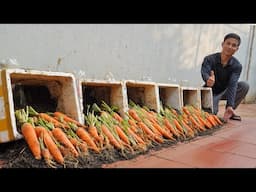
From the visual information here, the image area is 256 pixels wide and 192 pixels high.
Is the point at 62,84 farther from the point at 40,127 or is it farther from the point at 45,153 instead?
the point at 45,153

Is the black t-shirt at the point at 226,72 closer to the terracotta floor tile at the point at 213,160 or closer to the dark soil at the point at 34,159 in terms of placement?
the terracotta floor tile at the point at 213,160

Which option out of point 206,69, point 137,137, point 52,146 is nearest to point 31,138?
point 52,146

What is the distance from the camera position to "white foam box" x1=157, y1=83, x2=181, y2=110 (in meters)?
2.81

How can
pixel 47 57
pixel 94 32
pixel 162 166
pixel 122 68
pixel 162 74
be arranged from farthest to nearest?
pixel 162 74
pixel 122 68
pixel 94 32
pixel 47 57
pixel 162 166

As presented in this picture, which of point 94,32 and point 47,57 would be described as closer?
point 47,57

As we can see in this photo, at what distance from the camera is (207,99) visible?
3.38 metres

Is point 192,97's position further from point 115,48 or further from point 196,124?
point 115,48

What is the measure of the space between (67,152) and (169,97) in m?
1.59

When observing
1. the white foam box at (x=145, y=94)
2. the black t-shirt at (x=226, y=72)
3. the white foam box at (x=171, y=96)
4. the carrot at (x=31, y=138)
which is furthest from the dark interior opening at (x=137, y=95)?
the carrot at (x=31, y=138)

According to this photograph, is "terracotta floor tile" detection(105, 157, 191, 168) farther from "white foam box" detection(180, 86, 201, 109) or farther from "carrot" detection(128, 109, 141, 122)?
"white foam box" detection(180, 86, 201, 109)

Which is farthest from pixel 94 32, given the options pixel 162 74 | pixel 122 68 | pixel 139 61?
pixel 162 74

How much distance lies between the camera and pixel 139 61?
3.39m

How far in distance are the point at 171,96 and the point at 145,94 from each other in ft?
1.29

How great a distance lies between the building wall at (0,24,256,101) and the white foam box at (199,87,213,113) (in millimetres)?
296
